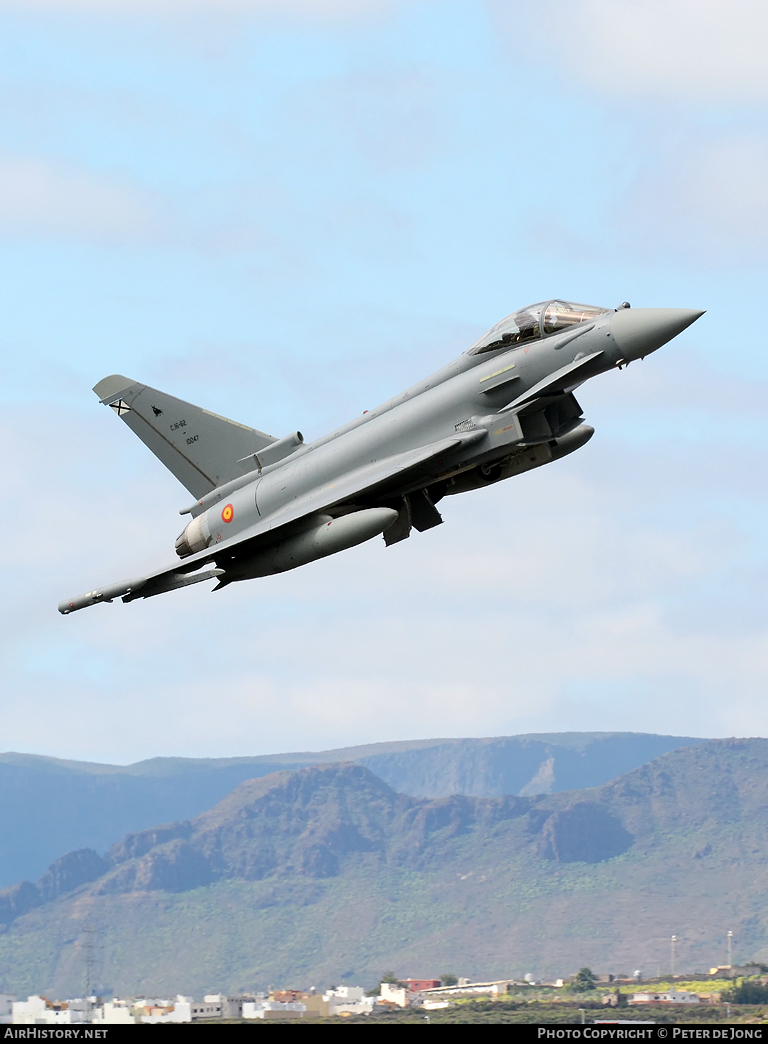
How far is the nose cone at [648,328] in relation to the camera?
29.5 m

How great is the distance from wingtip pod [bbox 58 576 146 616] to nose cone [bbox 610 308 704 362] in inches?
429

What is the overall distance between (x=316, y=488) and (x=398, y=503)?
5.52ft

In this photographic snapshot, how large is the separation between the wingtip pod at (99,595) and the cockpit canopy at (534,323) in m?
8.29

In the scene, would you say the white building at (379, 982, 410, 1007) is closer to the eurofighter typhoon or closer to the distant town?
the distant town

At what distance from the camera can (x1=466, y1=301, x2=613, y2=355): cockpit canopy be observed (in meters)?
30.6

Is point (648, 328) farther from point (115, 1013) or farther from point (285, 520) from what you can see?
point (115, 1013)

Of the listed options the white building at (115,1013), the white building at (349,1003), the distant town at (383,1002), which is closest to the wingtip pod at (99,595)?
the distant town at (383,1002)

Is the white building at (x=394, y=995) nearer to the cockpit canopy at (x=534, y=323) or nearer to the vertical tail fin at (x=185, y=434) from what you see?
the vertical tail fin at (x=185, y=434)

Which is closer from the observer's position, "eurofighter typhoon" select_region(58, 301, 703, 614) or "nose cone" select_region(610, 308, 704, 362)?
"nose cone" select_region(610, 308, 704, 362)

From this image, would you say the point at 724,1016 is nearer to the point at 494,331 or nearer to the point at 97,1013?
the point at 97,1013

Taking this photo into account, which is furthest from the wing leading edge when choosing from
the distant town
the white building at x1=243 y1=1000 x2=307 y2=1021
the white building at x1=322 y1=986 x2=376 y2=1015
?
the white building at x1=322 y1=986 x2=376 y2=1015

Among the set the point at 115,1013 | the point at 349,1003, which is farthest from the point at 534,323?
the point at 115,1013
